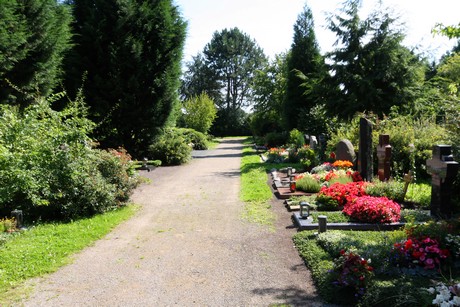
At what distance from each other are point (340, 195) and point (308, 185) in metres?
1.94

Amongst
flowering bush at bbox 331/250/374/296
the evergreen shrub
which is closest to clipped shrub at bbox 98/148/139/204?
the evergreen shrub

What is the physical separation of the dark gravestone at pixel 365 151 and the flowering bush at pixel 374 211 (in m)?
3.46

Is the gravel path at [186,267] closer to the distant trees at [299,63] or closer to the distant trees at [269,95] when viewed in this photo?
the distant trees at [299,63]

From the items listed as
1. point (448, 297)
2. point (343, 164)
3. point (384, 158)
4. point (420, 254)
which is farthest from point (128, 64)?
point (448, 297)

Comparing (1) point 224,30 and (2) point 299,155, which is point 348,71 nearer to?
(2) point 299,155

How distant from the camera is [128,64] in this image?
1725 centimetres

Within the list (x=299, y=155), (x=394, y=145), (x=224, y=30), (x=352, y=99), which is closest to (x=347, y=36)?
(x=352, y=99)

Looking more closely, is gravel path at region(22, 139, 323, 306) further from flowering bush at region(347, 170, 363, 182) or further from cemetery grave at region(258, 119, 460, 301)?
flowering bush at region(347, 170, 363, 182)

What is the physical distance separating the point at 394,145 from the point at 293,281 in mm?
9075

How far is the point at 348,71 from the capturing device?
17875mm

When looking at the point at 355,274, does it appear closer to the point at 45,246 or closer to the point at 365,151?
the point at 45,246

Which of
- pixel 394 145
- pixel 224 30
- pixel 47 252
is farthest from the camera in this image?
pixel 224 30

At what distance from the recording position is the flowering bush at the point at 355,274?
4.40 metres

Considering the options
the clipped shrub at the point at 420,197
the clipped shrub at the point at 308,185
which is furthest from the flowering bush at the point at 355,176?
the clipped shrub at the point at 420,197
